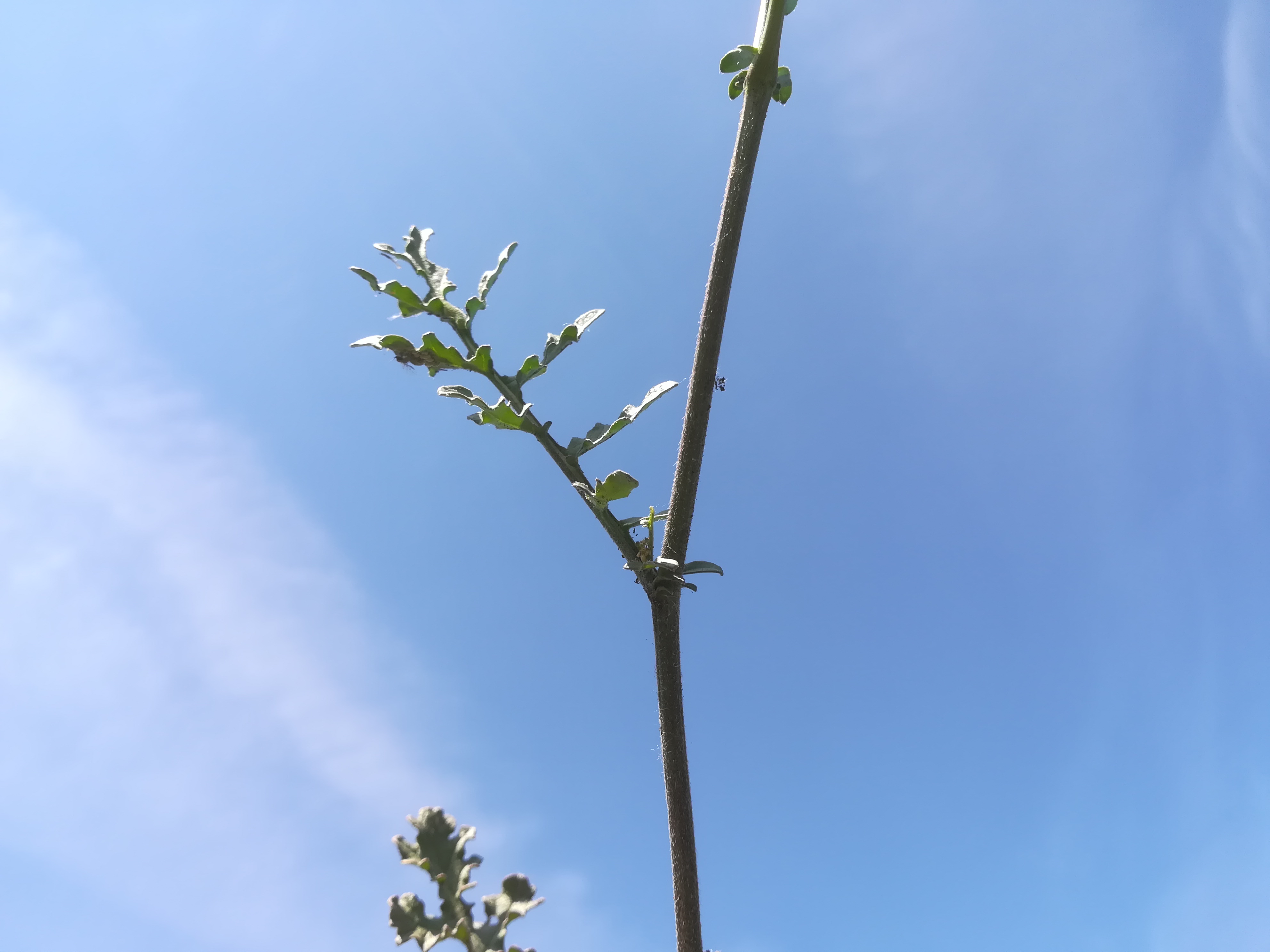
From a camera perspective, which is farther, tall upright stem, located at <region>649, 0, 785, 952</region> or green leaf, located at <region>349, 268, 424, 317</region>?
green leaf, located at <region>349, 268, 424, 317</region>

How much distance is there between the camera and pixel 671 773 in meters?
1.45

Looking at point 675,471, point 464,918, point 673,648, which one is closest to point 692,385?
point 675,471

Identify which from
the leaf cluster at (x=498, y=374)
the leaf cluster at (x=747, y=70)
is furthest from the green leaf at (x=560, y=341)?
the leaf cluster at (x=747, y=70)

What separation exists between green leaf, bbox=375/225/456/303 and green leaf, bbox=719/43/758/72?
0.92 meters

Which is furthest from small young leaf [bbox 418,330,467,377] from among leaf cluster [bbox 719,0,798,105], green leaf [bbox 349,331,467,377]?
leaf cluster [bbox 719,0,798,105]

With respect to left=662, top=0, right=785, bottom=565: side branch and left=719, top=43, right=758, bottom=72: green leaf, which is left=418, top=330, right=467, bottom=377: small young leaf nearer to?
left=662, top=0, right=785, bottom=565: side branch

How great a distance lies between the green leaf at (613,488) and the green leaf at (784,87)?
3.60ft

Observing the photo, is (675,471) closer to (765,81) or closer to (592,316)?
(592,316)

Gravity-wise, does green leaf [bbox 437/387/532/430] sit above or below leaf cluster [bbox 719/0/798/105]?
below

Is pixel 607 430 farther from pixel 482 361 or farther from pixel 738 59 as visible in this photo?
pixel 738 59

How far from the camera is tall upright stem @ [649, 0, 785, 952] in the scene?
1.45 metres

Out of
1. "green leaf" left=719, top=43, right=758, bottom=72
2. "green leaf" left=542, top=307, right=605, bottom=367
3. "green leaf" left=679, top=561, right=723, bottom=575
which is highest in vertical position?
"green leaf" left=719, top=43, right=758, bottom=72

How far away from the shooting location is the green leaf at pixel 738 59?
1.83 meters

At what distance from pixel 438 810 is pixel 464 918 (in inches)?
8.4
